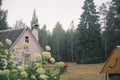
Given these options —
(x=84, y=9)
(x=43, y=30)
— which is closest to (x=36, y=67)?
(x=84, y=9)

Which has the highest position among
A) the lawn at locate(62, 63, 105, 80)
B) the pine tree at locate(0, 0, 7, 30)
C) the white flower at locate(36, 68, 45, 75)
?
the pine tree at locate(0, 0, 7, 30)

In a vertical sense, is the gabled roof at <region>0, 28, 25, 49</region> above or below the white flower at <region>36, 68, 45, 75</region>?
above

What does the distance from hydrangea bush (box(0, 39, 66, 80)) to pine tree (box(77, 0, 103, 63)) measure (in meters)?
60.0

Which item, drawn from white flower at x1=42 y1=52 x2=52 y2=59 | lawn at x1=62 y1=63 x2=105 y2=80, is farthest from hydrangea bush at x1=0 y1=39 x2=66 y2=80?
lawn at x1=62 y1=63 x2=105 y2=80

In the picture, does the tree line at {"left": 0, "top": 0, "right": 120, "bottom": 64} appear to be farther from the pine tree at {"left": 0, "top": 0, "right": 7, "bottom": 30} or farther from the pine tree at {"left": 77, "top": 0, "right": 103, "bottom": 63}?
the pine tree at {"left": 0, "top": 0, "right": 7, "bottom": 30}

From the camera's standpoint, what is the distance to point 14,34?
42562mm

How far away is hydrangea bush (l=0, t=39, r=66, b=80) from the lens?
135 inches

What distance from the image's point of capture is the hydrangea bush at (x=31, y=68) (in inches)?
135

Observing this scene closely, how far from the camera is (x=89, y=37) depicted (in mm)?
64688

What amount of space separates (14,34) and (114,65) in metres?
34.5

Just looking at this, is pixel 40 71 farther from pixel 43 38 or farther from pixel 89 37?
pixel 43 38

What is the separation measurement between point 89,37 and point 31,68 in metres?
61.3

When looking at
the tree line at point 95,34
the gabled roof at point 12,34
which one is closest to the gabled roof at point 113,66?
the gabled roof at point 12,34

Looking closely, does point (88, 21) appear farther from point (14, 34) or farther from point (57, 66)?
point (57, 66)
